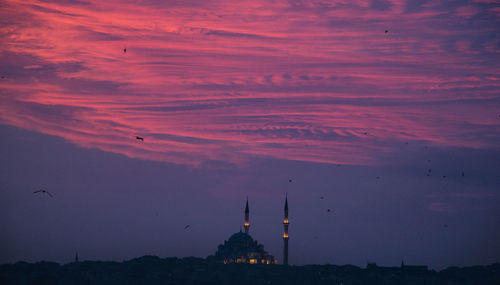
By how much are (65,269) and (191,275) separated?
17.9 m

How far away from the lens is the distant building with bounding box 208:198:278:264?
131m

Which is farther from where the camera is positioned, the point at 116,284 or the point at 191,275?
the point at 191,275

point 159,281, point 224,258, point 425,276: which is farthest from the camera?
point 224,258

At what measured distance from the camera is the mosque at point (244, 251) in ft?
427

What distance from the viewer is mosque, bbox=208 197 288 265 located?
13025cm

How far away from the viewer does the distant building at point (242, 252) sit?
5167 inches

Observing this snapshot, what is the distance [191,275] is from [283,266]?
51.4 feet

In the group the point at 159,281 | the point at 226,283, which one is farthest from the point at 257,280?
the point at 159,281

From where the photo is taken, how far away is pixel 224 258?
5187 inches

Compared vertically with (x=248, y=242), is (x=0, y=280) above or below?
below

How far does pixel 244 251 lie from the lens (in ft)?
435

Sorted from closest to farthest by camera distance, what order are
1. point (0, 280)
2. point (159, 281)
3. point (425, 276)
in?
point (0, 280) → point (159, 281) → point (425, 276)

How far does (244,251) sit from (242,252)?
505mm

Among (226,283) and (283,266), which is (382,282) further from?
(226,283)
